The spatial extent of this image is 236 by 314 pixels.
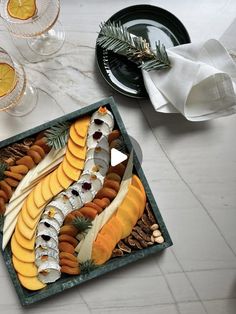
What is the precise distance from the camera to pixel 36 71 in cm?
147

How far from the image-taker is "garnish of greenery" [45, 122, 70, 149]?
1363 millimetres

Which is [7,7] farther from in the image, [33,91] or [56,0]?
[33,91]

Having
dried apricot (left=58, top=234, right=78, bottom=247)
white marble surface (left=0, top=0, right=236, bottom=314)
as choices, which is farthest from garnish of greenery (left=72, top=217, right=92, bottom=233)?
white marble surface (left=0, top=0, right=236, bottom=314)

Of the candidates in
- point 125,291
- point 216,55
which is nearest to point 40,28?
point 216,55

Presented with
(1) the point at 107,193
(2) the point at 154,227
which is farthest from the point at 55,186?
(2) the point at 154,227

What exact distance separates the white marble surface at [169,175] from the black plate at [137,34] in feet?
0.14

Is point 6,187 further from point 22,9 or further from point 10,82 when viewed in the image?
point 22,9

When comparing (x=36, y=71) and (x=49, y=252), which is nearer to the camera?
(x=49, y=252)

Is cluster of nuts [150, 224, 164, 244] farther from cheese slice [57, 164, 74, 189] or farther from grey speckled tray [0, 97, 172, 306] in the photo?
cheese slice [57, 164, 74, 189]

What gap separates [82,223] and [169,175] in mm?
247

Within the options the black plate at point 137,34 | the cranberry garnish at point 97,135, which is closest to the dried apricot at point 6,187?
the cranberry garnish at point 97,135

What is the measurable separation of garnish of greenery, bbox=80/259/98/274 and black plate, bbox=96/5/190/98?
1.35 ft

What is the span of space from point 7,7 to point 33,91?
0.22 meters

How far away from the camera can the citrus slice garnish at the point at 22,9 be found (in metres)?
1.35
